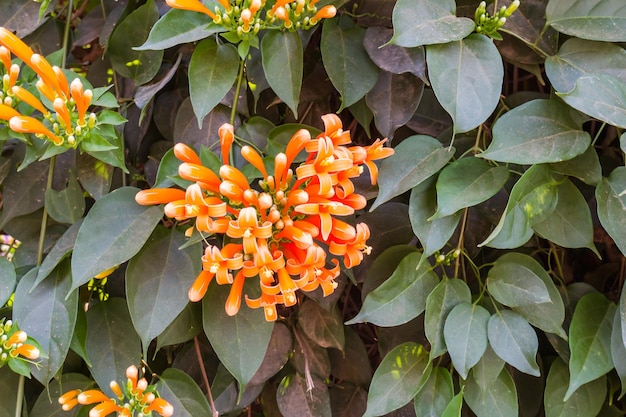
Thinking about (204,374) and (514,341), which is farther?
(204,374)

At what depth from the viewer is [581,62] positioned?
764 millimetres

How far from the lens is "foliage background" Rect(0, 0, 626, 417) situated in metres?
0.71

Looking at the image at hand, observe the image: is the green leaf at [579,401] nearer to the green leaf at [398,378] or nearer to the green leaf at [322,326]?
the green leaf at [398,378]

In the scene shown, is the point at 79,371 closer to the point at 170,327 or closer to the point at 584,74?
the point at 170,327

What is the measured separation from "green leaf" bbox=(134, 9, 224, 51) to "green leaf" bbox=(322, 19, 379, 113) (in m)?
0.16

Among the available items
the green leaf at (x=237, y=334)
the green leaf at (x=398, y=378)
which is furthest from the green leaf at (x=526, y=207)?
the green leaf at (x=237, y=334)

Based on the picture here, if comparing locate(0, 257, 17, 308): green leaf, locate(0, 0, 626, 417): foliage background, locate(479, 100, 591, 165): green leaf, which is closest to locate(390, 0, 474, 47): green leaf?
locate(0, 0, 626, 417): foliage background

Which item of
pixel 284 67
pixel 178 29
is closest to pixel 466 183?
pixel 284 67

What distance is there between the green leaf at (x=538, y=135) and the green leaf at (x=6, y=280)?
64 centimetres

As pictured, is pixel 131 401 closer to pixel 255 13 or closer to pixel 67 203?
pixel 67 203

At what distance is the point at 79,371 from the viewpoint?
2.87 feet

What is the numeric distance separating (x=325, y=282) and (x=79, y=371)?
45 cm

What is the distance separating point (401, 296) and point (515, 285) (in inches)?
6.1

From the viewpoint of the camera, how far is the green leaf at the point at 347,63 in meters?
0.76
